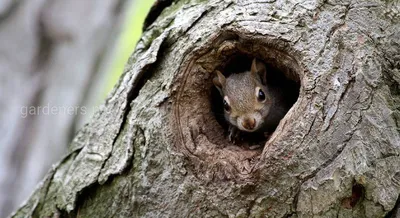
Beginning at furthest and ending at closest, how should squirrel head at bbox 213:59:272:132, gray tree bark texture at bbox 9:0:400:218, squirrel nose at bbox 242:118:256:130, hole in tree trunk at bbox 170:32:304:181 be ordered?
1. squirrel head at bbox 213:59:272:132
2. squirrel nose at bbox 242:118:256:130
3. hole in tree trunk at bbox 170:32:304:181
4. gray tree bark texture at bbox 9:0:400:218

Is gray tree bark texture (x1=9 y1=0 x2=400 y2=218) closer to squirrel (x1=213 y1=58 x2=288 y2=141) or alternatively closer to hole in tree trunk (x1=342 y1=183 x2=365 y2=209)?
hole in tree trunk (x1=342 y1=183 x2=365 y2=209)

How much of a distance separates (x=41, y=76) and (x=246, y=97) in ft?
3.80

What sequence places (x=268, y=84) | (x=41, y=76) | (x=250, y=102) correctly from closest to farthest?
(x=250, y=102) < (x=268, y=84) < (x=41, y=76)

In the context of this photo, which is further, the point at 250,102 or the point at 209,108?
the point at 250,102

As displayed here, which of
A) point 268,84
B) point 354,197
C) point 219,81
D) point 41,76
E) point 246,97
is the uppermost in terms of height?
point 41,76

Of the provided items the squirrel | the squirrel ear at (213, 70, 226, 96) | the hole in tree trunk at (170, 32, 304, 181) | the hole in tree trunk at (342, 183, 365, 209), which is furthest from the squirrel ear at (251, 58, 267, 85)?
the hole in tree trunk at (342, 183, 365, 209)

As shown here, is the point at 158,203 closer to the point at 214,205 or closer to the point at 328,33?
the point at 214,205

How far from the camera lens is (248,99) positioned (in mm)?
2945

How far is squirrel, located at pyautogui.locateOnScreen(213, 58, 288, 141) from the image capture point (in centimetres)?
286

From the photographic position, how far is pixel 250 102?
9.66 ft

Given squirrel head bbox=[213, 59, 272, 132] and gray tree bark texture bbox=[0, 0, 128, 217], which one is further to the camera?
gray tree bark texture bbox=[0, 0, 128, 217]

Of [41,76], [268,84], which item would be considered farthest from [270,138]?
[41,76]

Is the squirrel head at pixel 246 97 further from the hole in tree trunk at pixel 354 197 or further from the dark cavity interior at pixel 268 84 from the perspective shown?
the hole in tree trunk at pixel 354 197

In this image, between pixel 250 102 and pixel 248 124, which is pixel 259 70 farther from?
pixel 248 124
